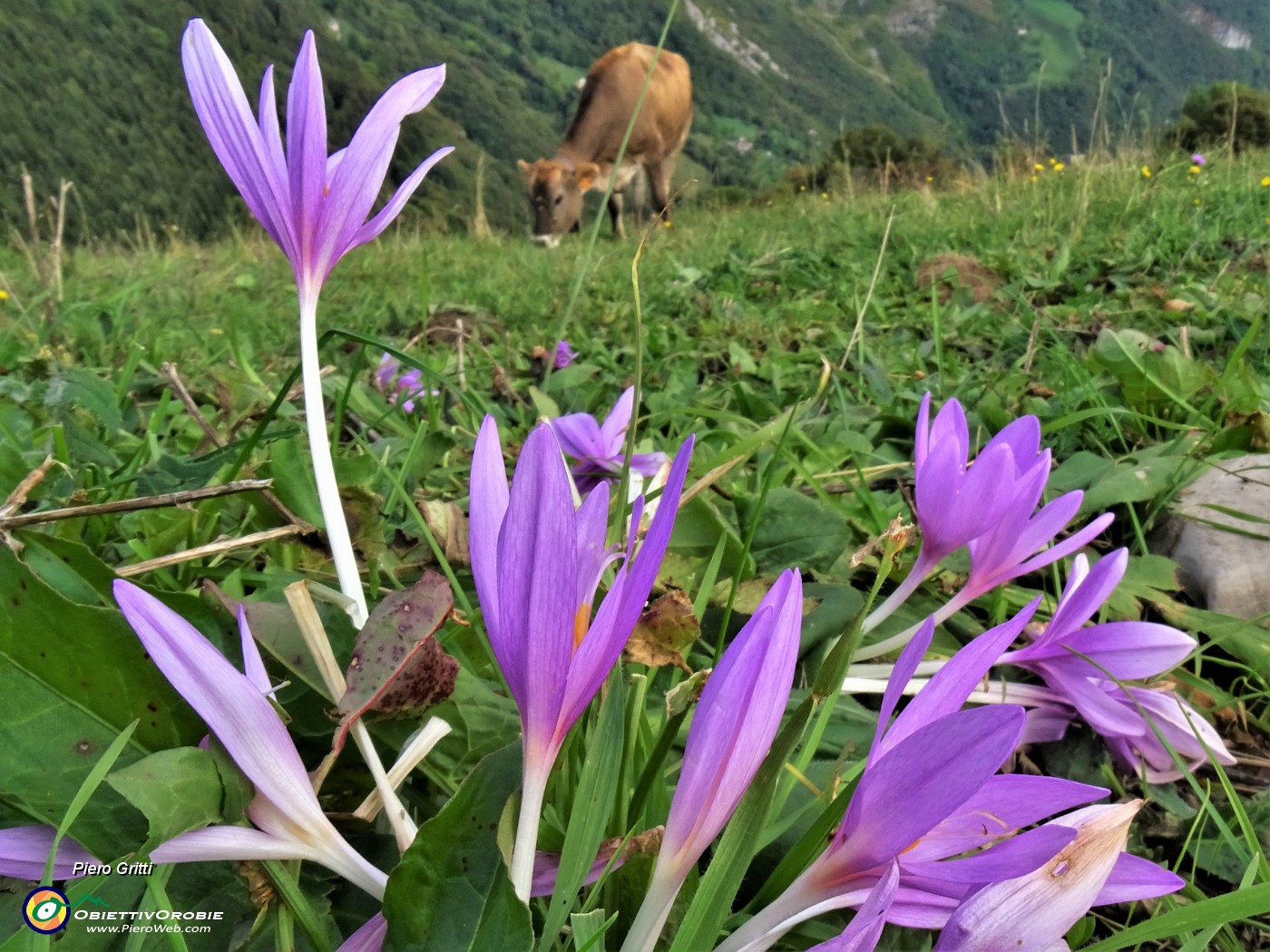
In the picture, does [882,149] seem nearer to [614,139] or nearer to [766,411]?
[614,139]

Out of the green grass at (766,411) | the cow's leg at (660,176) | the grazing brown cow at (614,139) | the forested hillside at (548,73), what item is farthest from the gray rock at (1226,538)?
the cow's leg at (660,176)

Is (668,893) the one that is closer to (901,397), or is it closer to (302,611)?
(302,611)

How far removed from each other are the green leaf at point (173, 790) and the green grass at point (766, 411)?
0.09 meters

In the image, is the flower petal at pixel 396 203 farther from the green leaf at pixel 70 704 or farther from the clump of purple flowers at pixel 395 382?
the clump of purple flowers at pixel 395 382

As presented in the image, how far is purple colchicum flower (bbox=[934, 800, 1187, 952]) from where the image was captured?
36 centimetres

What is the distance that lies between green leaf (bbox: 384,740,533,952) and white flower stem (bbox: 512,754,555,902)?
0.02 m

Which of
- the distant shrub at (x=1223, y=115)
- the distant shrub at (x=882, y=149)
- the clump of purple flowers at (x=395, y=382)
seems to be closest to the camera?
the clump of purple flowers at (x=395, y=382)

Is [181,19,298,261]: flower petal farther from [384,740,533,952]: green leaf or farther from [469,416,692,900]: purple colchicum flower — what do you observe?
[384,740,533,952]: green leaf

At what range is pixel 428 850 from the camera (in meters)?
0.42

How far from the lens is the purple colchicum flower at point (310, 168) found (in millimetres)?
530

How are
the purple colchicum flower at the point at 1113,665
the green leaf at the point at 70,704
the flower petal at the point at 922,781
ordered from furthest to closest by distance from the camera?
1. the purple colchicum flower at the point at 1113,665
2. the green leaf at the point at 70,704
3. the flower petal at the point at 922,781

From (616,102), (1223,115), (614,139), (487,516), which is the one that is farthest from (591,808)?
(1223,115)

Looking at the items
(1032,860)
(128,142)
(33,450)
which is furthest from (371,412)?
(128,142)

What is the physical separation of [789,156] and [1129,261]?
3350 inches
